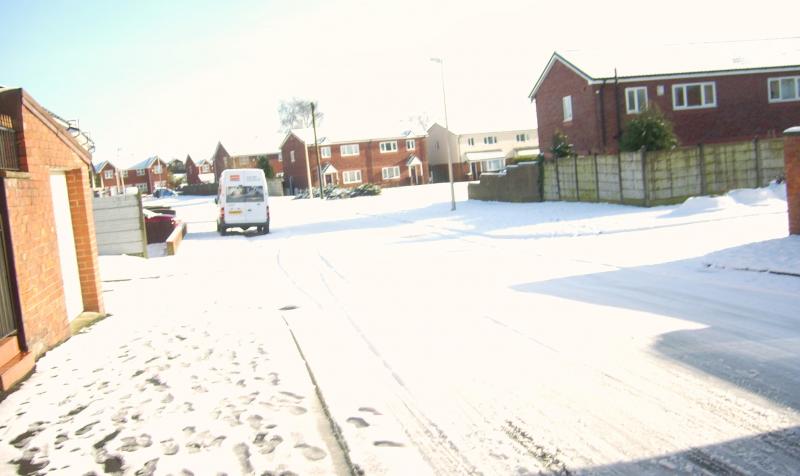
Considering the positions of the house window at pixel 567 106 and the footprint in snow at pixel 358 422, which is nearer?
the footprint in snow at pixel 358 422

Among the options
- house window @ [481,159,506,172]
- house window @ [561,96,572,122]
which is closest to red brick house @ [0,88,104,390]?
house window @ [561,96,572,122]

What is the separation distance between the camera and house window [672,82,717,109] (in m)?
31.6

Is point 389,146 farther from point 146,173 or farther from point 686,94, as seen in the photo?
point 146,173

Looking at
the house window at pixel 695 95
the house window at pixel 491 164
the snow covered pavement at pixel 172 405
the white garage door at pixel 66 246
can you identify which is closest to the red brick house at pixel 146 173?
the house window at pixel 491 164

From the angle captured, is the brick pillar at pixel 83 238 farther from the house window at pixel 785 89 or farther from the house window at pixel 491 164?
the house window at pixel 491 164

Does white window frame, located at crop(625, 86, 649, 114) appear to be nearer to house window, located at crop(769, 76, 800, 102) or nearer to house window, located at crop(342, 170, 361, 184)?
house window, located at crop(769, 76, 800, 102)

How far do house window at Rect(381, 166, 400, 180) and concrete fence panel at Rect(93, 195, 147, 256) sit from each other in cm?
5244

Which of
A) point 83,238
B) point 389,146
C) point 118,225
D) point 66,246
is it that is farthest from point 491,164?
point 66,246

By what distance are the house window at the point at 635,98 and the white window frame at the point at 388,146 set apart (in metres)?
41.5

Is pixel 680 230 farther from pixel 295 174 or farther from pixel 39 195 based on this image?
pixel 295 174

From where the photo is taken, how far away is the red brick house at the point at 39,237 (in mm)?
6594

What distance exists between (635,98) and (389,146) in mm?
41708

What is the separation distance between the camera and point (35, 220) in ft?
24.7

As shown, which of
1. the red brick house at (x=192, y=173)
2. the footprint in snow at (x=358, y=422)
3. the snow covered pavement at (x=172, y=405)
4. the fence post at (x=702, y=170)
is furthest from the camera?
the red brick house at (x=192, y=173)
